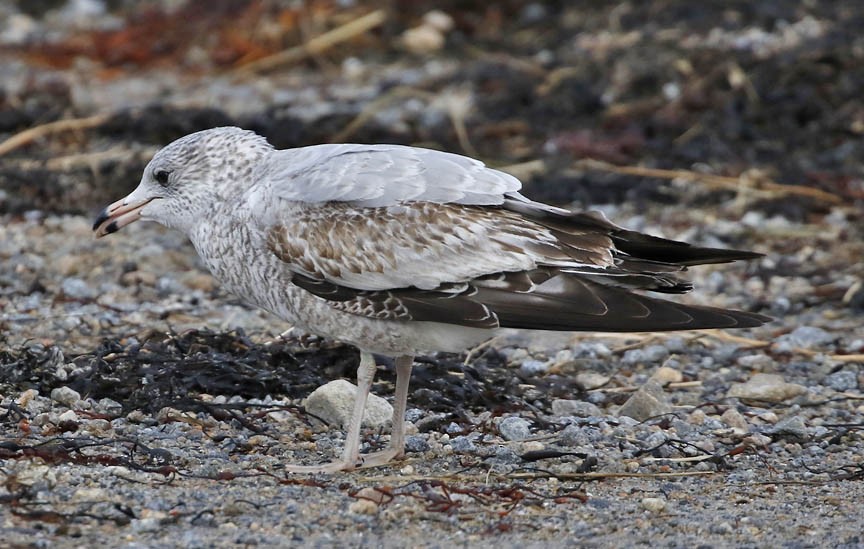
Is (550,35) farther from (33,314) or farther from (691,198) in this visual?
(33,314)

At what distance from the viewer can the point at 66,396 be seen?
594 cm

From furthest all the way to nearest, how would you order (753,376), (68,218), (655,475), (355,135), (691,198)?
(355,135), (691,198), (68,218), (753,376), (655,475)

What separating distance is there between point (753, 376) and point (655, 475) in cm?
174

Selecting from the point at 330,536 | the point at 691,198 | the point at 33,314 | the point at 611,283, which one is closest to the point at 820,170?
the point at 691,198

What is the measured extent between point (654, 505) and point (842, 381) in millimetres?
2369

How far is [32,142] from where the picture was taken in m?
10.6

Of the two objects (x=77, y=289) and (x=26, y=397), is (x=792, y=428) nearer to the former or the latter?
(x=26, y=397)

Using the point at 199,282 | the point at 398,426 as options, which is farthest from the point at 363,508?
the point at 199,282

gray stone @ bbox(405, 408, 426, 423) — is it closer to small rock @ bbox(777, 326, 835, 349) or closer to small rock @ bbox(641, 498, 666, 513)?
small rock @ bbox(641, 498, 666, 513)

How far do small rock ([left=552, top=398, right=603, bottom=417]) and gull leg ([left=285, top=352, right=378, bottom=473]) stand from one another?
112cm

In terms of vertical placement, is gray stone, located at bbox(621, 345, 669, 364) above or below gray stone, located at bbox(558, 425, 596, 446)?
below

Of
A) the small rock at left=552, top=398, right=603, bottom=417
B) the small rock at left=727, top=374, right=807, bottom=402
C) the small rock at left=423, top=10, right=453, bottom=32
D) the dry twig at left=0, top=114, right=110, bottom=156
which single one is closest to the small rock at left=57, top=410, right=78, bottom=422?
the small rock at left=552, top=398, right=603, bottom=417

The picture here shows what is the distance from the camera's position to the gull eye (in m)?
5.98

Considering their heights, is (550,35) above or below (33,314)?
above
